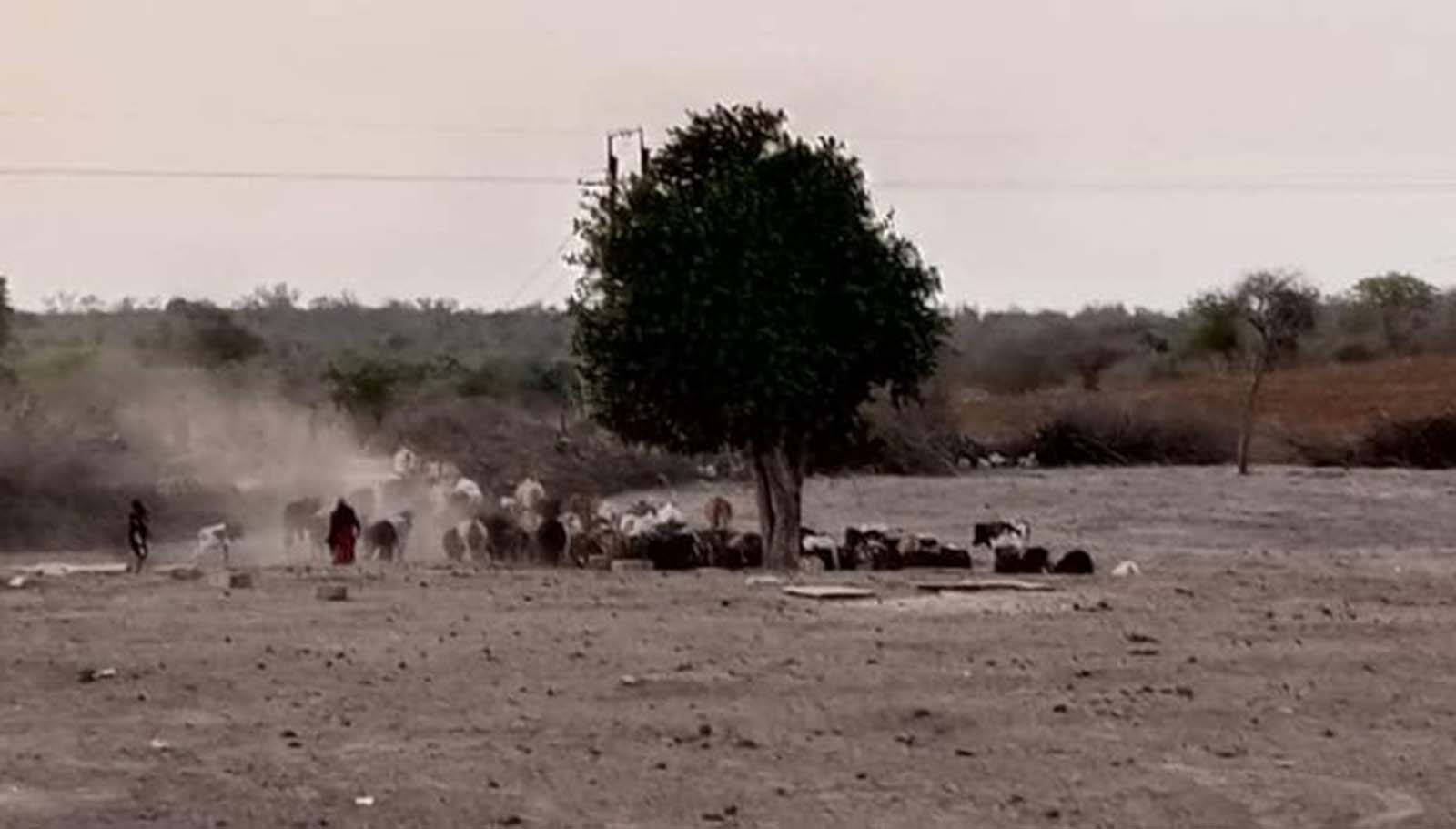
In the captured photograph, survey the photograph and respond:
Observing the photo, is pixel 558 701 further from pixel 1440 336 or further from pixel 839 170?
pixel 1440 336

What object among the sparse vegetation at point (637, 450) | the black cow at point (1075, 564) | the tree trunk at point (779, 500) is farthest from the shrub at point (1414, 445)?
the black cow at point (1075, 564)

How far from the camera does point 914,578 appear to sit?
27016 millimetres

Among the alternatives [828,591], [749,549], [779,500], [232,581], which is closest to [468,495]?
[749,549]

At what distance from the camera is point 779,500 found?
3412 centimetres

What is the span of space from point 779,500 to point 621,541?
6.87 ft

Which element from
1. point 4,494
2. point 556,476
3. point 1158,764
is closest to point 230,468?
point 556,476

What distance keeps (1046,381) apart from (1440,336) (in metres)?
14.1

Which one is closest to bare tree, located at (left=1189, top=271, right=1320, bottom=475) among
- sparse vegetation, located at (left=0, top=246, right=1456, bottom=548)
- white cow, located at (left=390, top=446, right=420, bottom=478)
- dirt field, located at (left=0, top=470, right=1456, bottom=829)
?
sparse vegetation, located at (left=0, top=246, right=1456, bottom=548)

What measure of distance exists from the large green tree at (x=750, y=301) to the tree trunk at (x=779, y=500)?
3 cm

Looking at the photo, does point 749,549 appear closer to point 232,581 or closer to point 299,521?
point 232,581

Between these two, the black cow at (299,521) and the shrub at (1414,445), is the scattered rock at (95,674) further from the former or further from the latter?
the shrub at (1414,445)

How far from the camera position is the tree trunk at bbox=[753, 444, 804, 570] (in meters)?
33.4

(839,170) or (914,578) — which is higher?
(839,170)

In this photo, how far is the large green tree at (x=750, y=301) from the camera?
107 ft
